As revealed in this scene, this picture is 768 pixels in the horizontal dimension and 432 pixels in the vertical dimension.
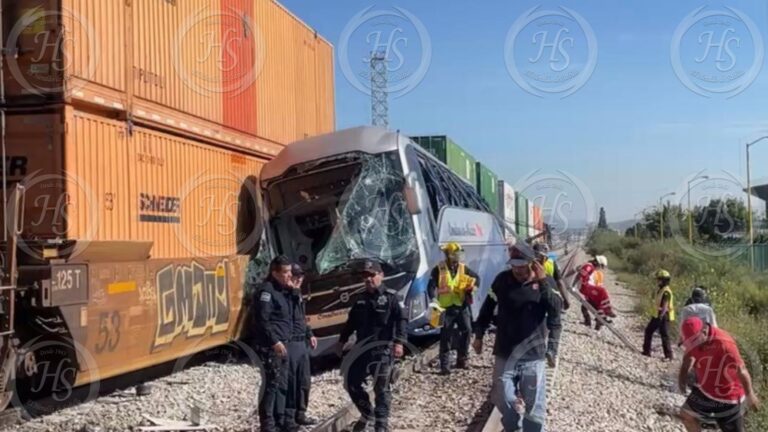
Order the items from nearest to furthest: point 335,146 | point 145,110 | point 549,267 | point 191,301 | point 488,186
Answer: point 145,110 → point 191,301 → point 335,146 → point 549,267 → point 488,186

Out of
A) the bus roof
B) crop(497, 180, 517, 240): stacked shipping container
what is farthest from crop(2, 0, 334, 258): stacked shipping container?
crop(497, 180, 517, 240): stacked shipping container

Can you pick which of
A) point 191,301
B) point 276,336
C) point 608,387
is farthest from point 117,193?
point 608,387

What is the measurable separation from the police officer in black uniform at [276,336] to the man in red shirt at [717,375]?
312cm

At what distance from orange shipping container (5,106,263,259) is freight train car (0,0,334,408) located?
0.02 m

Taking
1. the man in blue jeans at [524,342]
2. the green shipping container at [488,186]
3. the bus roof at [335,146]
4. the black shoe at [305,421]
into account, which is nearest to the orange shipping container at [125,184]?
the bus roof at [335,146]

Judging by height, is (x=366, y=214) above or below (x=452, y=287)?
above

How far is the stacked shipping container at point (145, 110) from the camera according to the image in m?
7.26

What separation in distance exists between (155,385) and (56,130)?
3.12 metres

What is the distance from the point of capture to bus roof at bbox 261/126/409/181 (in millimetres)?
10125

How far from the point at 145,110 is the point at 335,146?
2.62 metres

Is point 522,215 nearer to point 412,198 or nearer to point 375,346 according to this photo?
point 412,198

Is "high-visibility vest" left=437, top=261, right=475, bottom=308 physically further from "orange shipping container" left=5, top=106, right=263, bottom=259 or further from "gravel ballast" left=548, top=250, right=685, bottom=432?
"orange shipping container" left=5, top=106, right=263, bottom=259

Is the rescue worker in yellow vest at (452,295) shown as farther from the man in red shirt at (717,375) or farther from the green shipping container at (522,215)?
the green shipping container at (522,215)

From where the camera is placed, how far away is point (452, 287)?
9.93 metres
